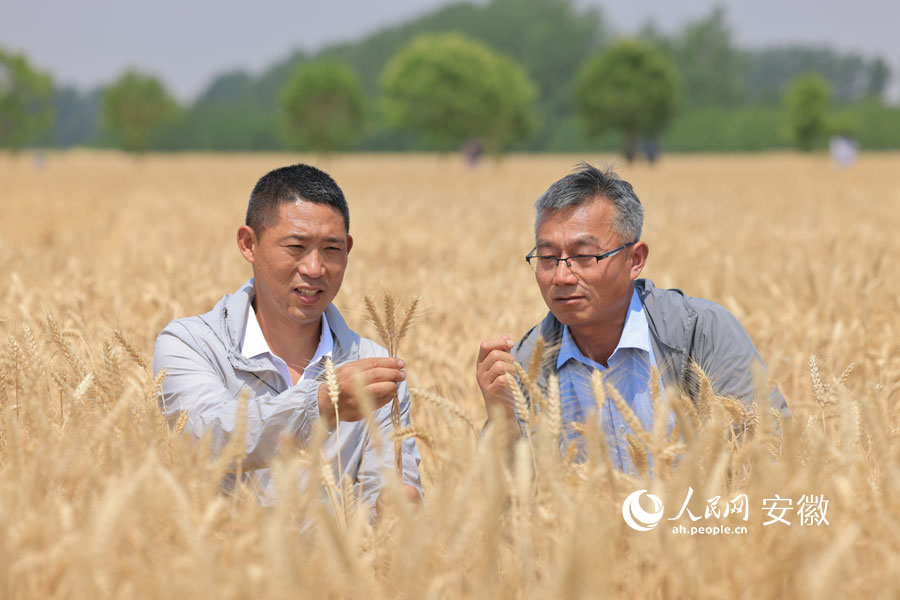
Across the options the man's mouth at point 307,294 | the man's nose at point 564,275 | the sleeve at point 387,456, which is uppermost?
the man's nose at point 564,275

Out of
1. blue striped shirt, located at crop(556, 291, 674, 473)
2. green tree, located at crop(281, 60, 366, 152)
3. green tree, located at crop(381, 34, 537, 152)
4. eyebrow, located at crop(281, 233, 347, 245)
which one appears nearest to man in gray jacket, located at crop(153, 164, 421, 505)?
eyebrow, located at crop(281, 233, 347, 245)

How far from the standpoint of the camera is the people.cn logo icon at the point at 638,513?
1306mm

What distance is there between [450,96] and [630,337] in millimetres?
39296

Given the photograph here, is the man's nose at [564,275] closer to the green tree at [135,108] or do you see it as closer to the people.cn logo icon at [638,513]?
the people.cn logo icon at [638,513]

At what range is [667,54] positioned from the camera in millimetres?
83312

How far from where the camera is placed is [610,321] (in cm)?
214

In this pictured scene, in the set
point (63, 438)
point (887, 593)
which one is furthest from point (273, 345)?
point (887, 593)

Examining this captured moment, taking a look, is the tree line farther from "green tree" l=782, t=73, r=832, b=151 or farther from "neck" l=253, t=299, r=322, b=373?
"neck" l=253, t=299, r=322, b=373

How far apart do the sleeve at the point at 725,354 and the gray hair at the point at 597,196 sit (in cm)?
29

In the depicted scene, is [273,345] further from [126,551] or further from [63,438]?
[126,551]

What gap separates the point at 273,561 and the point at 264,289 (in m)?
1.29

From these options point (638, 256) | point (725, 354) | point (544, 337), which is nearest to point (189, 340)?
point (544, 337)

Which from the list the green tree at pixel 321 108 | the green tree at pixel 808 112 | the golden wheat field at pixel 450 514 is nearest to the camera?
the golden wheat field at pixel 450 514

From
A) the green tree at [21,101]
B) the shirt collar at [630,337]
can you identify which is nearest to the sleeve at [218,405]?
the shirt collar at [630,337]
